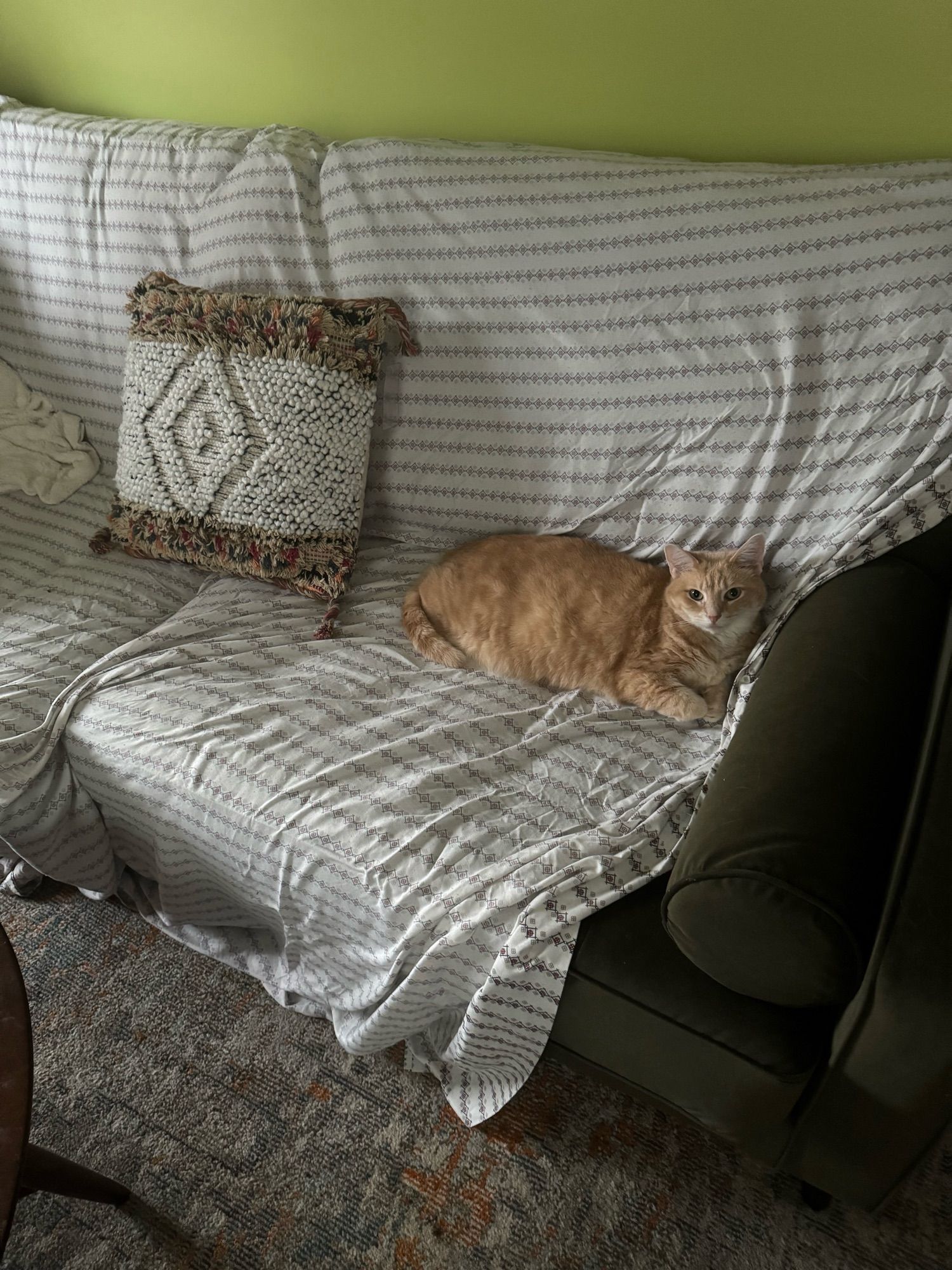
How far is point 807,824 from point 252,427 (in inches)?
46.2

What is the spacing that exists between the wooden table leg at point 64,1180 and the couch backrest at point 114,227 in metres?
1.43

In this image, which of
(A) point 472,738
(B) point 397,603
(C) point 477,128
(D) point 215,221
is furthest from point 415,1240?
(C) point 477,128

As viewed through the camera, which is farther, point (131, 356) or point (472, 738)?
point (131, 356)

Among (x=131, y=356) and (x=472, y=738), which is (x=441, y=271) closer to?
(x=131, y=356)

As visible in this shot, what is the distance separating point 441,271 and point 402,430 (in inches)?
11.7

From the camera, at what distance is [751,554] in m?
1.29

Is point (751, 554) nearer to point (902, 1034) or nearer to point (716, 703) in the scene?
point (716, 703)

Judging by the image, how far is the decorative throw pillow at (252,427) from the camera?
1.47 meters

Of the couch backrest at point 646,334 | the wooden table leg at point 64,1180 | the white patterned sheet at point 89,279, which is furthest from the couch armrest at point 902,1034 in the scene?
the white patterned sheet at point 89,279

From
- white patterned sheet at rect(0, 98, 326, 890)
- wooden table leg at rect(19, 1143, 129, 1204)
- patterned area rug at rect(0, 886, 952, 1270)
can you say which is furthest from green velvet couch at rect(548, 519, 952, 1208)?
white patterned sheet at rect(0, 98, 326, 890)

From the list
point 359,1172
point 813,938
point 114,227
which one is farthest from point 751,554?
point 114,227

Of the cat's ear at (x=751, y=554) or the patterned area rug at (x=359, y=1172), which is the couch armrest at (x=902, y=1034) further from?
the cat's ear at (x=751, y=554)

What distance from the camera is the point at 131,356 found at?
63.2 inches

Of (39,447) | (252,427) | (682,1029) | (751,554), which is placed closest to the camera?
(682,1029)
